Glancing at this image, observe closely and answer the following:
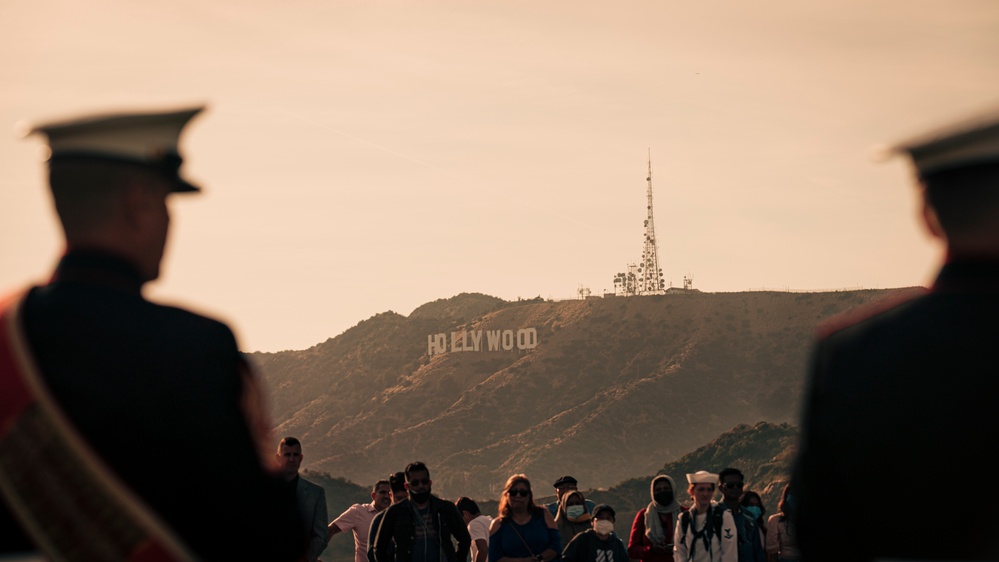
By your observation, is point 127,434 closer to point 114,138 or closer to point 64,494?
point 64,494

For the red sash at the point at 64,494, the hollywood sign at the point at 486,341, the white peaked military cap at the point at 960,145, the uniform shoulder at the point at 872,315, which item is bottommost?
the red sash at the point at 64,494

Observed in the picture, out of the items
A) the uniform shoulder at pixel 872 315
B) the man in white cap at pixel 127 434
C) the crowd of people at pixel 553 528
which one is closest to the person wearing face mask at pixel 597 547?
the crowd of people at pixel 553 528

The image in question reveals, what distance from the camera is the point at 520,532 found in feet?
42.8

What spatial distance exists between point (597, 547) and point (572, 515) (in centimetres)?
228

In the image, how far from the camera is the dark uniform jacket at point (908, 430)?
3.08m

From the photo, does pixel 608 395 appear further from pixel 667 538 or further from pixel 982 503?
pixel 982 503

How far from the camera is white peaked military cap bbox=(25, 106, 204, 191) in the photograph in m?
3.33

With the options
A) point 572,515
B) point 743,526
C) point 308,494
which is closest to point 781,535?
point 743,526

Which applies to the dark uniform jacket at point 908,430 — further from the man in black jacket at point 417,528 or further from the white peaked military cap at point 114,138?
the man in black jacket at point 417,528

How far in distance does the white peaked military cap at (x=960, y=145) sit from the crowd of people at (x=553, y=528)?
9630 millimetres

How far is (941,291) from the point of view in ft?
10.6

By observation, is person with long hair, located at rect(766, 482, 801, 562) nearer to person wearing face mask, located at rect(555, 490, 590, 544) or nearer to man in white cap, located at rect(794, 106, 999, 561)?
person wearing face mask, located at rect(555, 490, 590, 544)

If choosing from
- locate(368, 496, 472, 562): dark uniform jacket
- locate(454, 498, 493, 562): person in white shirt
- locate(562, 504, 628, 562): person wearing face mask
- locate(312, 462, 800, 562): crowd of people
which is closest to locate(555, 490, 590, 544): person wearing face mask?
locate(312, 462, 800, 562): crowd of people

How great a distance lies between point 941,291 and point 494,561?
33.2 ft
